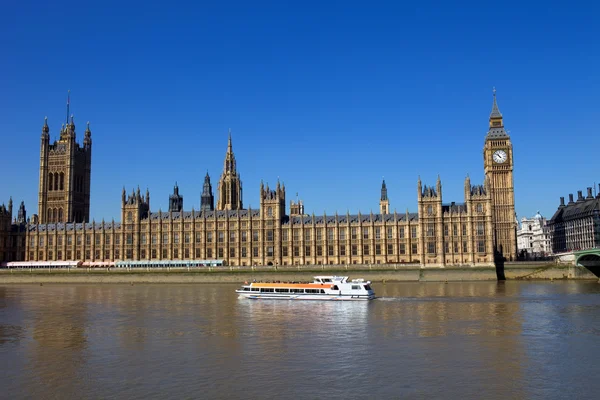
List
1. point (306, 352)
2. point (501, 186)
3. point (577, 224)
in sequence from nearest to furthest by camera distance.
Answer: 1. point (306, 352)
2. point (501, 186)
3. point (577, 224)

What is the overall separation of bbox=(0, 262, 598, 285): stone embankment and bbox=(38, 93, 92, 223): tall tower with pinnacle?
4575cm

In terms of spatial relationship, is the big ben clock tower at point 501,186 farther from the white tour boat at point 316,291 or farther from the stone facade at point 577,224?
the white tour boat at point 316,291

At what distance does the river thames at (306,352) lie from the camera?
2864 cm

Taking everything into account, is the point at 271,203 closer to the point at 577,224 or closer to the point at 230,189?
the point at 230,189

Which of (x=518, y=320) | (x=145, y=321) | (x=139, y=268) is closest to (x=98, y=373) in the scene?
(x=145, y=321)

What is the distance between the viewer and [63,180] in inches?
6535

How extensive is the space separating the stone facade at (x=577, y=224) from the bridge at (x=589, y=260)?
42.8m

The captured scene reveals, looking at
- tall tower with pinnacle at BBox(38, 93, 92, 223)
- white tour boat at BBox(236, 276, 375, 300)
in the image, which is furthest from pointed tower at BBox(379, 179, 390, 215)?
white tour boat at BBox(236, 276, 375, 300)

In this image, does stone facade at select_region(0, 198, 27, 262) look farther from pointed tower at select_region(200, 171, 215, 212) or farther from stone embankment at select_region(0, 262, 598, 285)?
pointed tower at select_region(200, 171, 215, 212)

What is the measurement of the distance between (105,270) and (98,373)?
92.6 metres

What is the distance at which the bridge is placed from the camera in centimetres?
10881

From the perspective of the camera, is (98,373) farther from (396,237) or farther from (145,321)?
(396,237)

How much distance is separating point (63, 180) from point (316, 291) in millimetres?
113839

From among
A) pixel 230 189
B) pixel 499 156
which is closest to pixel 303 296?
pixel 499 156
